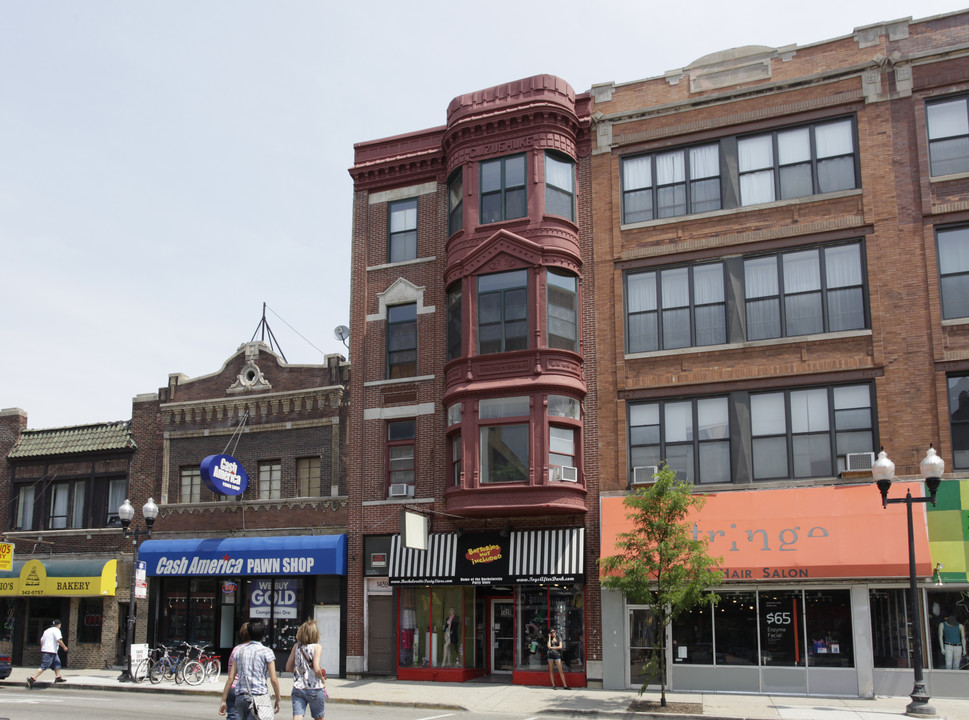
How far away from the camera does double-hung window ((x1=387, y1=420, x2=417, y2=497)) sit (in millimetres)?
27359

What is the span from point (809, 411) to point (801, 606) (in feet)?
15.4

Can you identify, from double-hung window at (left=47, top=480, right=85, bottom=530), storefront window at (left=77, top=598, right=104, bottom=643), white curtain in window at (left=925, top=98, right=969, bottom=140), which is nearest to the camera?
white curtain in window at (left=925, top=98, right=969, bottom=140)

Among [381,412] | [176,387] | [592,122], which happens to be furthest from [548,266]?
[176,387]

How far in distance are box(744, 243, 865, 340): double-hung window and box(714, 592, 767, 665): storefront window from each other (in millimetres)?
6597

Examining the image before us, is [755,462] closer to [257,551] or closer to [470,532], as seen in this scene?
[470,532]

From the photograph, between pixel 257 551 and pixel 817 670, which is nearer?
pixel 817 670

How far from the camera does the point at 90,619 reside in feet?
101

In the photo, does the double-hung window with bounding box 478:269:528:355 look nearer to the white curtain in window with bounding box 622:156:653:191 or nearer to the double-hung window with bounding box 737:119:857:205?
the white curtain in window with bounding box 622:156:653:191

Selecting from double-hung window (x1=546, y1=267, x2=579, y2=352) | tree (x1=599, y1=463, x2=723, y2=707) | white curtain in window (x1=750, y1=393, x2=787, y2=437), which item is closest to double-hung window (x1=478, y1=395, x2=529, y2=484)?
double-hung window (x1=546, y1=267, x2=579, y2=352)

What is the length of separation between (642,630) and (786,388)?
7071mm

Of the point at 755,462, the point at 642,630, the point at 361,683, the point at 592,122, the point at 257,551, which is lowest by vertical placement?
the point at 361,683

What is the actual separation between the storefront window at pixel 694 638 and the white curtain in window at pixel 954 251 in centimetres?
1007

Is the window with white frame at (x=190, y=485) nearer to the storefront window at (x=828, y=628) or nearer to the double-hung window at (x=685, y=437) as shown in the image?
the double-hung window at (x=685, y=437)

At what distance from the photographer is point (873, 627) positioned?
70.1ft
